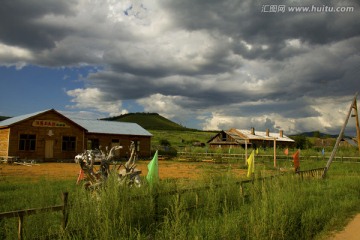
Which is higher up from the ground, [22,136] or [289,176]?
[22,136]

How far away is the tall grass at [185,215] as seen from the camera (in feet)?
18.7

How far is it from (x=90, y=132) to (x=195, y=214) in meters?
27.9

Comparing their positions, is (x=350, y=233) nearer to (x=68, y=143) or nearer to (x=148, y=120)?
(x=68, y=143)

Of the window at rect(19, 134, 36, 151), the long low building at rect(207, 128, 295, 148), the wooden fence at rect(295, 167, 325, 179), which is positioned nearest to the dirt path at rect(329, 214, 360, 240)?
the wooden fence at rect(295, 167, 325, 179)

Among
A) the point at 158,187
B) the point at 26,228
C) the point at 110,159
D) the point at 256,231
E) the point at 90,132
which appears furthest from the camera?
the point at 90,132

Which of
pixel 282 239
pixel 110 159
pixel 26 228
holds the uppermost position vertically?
pixel 110 159

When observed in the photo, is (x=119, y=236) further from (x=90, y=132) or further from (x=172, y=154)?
(x=172, y=154)

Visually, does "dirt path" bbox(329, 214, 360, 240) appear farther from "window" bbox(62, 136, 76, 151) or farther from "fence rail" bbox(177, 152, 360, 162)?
"window" bbox(62, 136, 76, 151)

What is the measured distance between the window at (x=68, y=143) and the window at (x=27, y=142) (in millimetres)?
2803

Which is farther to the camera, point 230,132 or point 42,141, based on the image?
point 230,132

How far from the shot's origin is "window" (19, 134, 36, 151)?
2945 centimetres

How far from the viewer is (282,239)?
6539 millimetres

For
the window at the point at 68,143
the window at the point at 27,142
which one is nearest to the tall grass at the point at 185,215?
the window at the point at 27,142

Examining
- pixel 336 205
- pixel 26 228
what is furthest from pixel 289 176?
pixel 26 228
